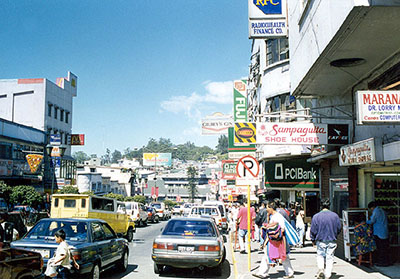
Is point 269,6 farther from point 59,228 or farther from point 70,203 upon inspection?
point 70,203

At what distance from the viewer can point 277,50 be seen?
19766 millimetres

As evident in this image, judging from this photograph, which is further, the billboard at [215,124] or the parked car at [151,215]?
the parked car at [151,215]

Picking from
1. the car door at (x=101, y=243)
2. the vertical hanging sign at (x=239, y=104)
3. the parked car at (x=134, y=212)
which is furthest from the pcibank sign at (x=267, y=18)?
the vertical hanging sign at (x=239, y=104)

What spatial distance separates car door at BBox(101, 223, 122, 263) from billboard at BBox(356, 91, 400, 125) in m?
→ 6.47

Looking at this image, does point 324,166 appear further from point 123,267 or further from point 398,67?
point 123,267

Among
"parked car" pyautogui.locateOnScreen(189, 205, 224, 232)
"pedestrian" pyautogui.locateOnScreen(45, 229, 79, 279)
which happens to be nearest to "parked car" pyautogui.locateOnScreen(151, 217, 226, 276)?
"pedestrian" pyautogui.locateOnScreen(45, 229, 79, 279)

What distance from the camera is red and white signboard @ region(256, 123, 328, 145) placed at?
11.2 metres

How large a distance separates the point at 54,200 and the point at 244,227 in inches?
329

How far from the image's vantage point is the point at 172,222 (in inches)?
431

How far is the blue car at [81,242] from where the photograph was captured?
809 centimetres

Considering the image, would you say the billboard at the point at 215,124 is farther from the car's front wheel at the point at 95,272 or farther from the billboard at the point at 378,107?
the billboard at the point at 378,107

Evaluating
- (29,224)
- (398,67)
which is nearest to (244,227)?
(398,67)

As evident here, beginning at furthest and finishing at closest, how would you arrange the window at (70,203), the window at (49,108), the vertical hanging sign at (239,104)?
the window at (49,108)
the vertical hanging sign at (239,104)
the window at (70,203)

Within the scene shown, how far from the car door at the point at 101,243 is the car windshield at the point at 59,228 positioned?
10.4 inches
